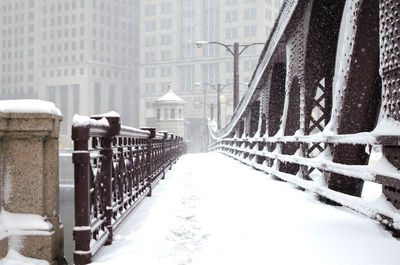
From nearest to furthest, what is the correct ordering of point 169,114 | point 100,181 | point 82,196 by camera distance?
point 82,196
point 100,181
point 169,114

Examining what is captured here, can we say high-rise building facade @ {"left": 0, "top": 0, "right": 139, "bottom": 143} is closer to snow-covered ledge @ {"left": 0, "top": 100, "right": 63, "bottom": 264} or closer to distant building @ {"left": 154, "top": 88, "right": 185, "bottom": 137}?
distant building @ {"left": 154, "top": 88, "right": 185, "bottom": 137}

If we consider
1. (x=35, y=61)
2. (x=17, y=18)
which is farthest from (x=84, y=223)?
(x=17, y=18)

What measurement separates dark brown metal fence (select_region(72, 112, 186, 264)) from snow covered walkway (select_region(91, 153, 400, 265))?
185mm

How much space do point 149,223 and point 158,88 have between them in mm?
88424

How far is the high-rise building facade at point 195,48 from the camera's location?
83.4 meters

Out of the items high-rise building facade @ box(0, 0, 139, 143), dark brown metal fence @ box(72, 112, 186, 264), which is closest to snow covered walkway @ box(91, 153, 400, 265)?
dark brown metal fence @ box(72, 112, 186, 264)

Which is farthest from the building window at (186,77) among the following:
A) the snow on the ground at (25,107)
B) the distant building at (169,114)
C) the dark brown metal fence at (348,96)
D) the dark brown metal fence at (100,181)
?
the snow on the ground at (25,107)

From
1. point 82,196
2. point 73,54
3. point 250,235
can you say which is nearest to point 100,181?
point 82,196

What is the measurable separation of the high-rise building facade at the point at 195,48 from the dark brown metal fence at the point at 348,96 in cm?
7254

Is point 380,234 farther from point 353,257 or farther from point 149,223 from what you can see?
point 149,223

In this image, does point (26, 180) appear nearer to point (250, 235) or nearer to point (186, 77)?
point (250, 235)

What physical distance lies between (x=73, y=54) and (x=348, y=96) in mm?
105569

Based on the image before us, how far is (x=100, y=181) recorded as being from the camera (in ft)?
13.2

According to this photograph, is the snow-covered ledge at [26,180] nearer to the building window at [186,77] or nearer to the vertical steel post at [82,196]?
the vertical steel post at [82,196]
